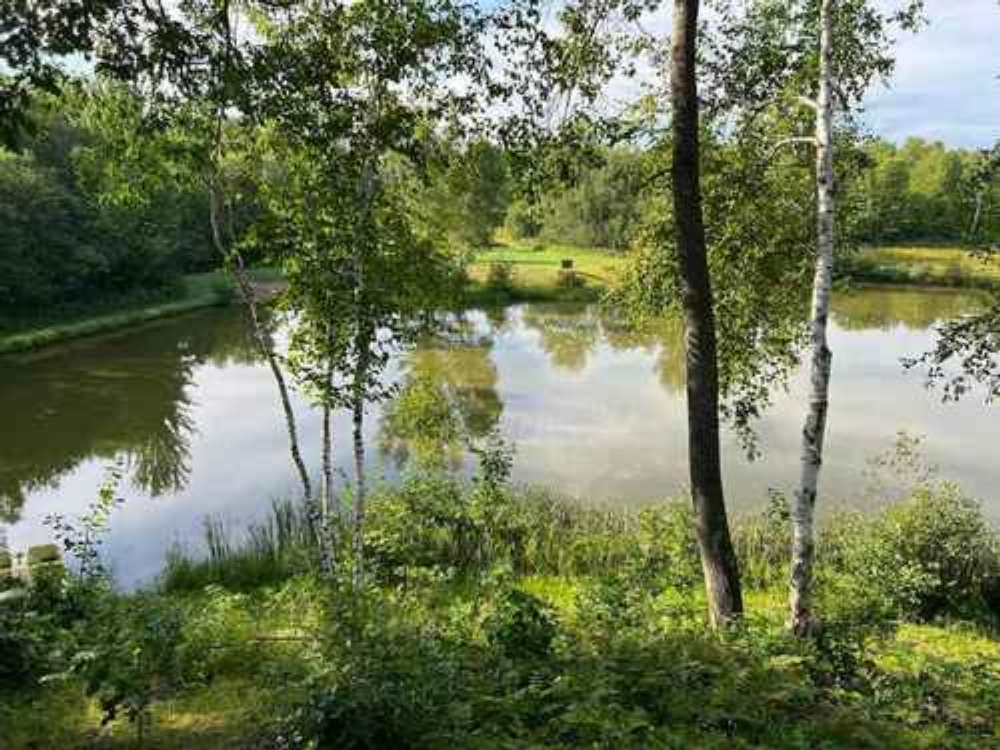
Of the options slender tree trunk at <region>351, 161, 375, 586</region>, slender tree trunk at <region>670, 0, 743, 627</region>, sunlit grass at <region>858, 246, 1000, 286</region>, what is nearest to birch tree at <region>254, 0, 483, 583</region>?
slender tree trunk at <region>351, 161, 375, 586</region>

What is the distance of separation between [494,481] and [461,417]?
975 centimetres

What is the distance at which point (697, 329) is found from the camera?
718 centimetres

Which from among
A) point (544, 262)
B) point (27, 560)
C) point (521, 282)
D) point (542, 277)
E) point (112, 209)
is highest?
point (112, 209)

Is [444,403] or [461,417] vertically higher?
[444,403]

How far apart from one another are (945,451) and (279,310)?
18542 mm

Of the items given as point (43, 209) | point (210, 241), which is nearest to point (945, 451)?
point (43, 209)

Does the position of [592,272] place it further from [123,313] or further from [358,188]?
[358,188]

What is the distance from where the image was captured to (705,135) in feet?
31.1

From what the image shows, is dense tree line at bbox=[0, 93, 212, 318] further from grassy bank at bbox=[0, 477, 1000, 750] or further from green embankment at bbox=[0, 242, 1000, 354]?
grassy bank at bbox=[0, 477, 1000, 750]

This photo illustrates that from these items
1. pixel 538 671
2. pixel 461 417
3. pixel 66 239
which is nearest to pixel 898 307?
pixel 461 417

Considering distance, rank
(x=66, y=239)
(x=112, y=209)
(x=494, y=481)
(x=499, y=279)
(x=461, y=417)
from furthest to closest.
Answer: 1. (x=499, y=279)
2. (x=112, y=209)
3. (x=66, y=239)
4. (x=461, y=417)
5. (x=494, y=481)

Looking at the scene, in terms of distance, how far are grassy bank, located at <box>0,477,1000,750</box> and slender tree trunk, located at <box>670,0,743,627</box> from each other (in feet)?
1.89

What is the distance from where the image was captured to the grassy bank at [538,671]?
4664 millimetres

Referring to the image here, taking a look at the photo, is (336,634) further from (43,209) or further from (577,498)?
(43,209)
